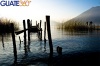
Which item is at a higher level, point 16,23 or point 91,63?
point 16,23

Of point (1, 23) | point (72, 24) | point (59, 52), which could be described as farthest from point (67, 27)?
point (59, 52)

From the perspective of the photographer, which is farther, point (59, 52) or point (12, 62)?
point (59, 52)

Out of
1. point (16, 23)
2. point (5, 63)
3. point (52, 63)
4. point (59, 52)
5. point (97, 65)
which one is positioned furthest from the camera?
point (16, 23)

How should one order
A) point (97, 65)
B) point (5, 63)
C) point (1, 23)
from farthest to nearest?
1. point (1, 23)
2. point (5, 63)
3. point (97, 65)

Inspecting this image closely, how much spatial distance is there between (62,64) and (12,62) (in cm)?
538

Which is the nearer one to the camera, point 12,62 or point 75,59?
point 75,59

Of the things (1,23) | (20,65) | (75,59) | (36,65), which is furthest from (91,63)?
(1,23)

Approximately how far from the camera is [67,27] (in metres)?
82.4

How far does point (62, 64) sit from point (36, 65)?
2207 mm

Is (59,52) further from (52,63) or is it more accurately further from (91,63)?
(91,63)

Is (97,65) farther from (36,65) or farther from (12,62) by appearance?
(12,62)

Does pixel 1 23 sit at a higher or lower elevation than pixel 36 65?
higher

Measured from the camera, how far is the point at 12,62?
21125mm

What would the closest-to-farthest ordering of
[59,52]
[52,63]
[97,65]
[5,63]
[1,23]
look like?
[97,65]
[52,63]
[5,63]
[59,52]
[1,23]
